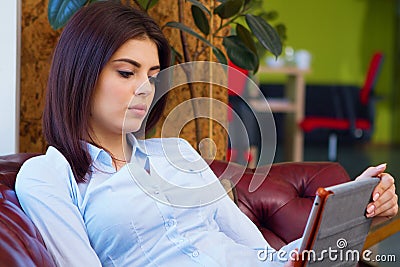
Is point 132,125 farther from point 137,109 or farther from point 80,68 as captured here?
point 80,68

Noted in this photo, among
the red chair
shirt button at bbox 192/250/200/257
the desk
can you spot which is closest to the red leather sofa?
shirt button at bbox 192/250/200/257

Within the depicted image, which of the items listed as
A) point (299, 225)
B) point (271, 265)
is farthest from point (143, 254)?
point (299, 225)

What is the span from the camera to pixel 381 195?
133 cm

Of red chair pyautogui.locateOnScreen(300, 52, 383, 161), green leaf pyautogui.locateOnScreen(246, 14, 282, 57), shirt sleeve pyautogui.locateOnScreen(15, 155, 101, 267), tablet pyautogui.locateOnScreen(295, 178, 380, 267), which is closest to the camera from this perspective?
tablet pyautogui.locateOnScreen(295, 178, 380, 267)

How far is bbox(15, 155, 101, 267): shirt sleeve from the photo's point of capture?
1.27 m

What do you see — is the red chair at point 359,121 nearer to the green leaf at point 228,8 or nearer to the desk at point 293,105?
the desk at point 293,105

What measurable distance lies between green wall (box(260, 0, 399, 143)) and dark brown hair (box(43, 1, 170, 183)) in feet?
26.1

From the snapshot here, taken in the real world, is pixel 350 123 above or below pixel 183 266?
below

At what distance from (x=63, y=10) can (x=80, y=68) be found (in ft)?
1.86

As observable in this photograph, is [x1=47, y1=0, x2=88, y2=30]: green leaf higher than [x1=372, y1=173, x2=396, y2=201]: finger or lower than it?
higher

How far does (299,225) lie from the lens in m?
1.90

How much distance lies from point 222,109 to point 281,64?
14.4 feet

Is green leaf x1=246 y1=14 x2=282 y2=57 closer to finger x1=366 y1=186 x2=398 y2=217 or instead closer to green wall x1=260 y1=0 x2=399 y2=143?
finger x1=366 y1=186 x2=398 y2=217

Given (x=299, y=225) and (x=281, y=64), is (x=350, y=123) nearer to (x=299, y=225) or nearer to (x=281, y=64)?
(x=281, y=64)
